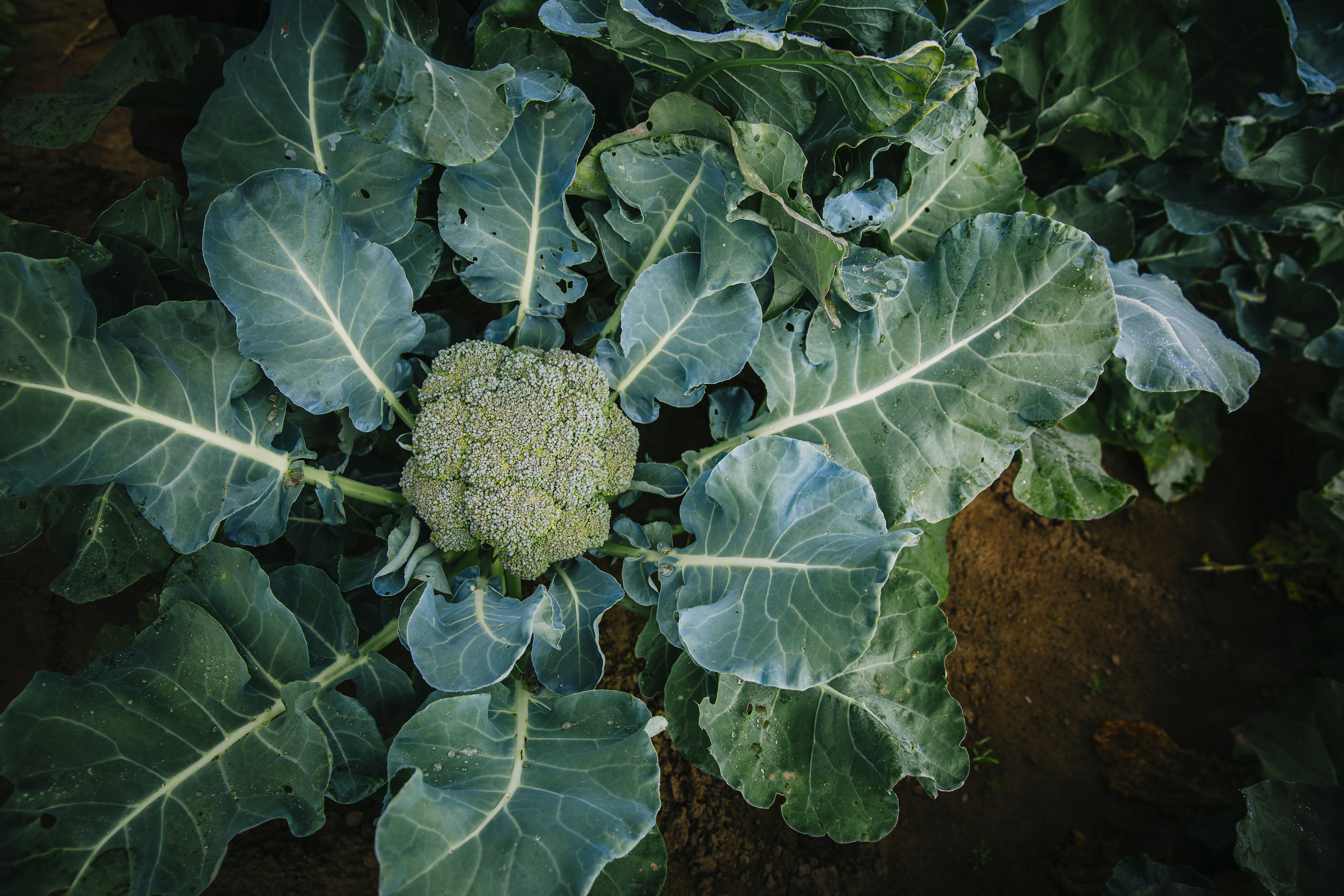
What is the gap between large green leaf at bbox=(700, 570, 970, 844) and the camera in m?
1.57

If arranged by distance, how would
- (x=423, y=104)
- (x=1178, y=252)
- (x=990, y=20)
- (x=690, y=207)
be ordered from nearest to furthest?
(x=423, y=104), (x=690, y=207), (x=990, y=20), (x=1178, y=252)

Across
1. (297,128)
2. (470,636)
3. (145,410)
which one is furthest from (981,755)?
(297,128)

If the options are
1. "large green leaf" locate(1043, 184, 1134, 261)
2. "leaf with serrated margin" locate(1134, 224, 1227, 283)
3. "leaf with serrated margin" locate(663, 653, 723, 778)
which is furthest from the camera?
"leaf with serrated margin" locate(1134, 224, 1227, 283)

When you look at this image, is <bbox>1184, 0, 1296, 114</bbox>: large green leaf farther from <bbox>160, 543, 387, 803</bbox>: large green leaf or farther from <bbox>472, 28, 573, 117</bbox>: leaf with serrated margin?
<bbox>160, 543, 387, 803</bbox>: large green leaf

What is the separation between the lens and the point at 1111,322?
159 centimetres

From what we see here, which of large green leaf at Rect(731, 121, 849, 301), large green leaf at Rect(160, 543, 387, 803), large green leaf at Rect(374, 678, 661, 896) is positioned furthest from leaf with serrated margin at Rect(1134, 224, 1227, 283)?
large green leaf at Rect(160, 543, 387, 803)

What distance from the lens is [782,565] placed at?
1.50 m

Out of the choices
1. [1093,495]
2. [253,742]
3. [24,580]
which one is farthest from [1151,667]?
[24,580]

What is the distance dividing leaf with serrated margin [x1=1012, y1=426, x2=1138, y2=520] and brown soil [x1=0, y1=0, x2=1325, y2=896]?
45cm

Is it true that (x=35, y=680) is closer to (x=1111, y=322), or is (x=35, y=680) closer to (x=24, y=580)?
(x=24, y=580)

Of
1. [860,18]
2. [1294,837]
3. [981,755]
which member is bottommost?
[981,755]

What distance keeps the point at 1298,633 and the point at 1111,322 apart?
2.13 m

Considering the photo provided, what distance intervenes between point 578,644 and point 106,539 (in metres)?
1.11

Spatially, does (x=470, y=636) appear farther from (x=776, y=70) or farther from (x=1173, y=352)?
(x=1173, y=352)
